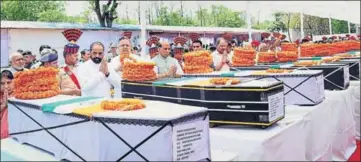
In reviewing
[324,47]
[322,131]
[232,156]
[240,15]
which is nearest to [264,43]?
[324,47]

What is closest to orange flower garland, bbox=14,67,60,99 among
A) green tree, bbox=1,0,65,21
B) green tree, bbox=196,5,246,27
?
green tree, bbox=1,0,65,21

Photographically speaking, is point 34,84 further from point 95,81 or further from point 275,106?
point 275,106

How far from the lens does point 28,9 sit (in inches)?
708

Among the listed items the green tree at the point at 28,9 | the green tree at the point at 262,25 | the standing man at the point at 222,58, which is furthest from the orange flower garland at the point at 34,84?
the green tree at the point at 262,25

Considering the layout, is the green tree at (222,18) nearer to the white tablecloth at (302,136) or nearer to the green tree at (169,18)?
the green tree at (169,18)

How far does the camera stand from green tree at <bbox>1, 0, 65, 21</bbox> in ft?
55.9

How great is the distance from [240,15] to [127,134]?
2709 cm

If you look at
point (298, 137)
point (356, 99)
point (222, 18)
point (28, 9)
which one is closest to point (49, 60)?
point (298, 137)

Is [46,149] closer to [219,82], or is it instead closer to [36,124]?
[36,124]

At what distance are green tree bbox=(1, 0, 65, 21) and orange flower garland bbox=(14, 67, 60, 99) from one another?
53.5 ft

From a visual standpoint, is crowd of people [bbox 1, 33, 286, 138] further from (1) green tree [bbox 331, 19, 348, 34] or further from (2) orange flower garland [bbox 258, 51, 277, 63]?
(1) green tree [bbox 331, 19, 348, 34]

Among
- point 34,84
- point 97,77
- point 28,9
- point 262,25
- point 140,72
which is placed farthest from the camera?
point 262,25

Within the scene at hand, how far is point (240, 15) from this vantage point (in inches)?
1074

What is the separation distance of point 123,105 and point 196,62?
44.8 inches
